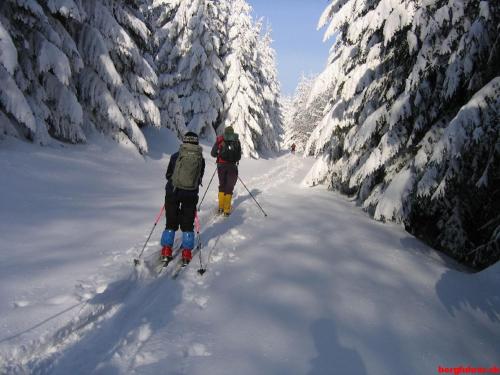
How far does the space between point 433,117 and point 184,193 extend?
639 centimetres

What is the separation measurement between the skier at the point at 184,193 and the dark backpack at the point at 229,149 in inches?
132

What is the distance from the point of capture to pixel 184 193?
19.7 feet

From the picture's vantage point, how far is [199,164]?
609cm

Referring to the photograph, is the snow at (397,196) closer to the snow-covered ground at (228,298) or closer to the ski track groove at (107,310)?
the snow-covered ground at (228,298)

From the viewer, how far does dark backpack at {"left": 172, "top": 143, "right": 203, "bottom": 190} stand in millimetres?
5910

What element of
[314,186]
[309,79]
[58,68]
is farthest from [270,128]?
[309,79]

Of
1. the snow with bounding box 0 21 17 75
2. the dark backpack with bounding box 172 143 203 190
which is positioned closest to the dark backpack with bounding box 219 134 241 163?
the dark backpack with bounding box 172 143 203 190

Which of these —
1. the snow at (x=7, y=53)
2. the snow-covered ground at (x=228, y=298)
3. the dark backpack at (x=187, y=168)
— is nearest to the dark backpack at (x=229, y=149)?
the snow-covered ground at (x=228, y=298)

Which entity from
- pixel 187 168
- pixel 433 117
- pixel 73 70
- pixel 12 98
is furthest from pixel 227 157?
pixel 73 70

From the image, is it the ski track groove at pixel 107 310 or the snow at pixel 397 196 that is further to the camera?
the snow at pixel 397 196

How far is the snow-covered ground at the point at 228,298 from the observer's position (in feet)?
12.0

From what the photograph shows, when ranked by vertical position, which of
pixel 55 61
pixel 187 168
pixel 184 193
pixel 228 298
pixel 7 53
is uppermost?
pixel 55 61

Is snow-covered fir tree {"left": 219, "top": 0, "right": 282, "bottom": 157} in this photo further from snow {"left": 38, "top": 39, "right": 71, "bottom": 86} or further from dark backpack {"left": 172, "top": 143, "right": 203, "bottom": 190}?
dark backpack {"left": 172, "top": 143, "right": 203, "bottom": 190}

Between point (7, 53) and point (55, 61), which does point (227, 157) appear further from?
point (55, 61)
